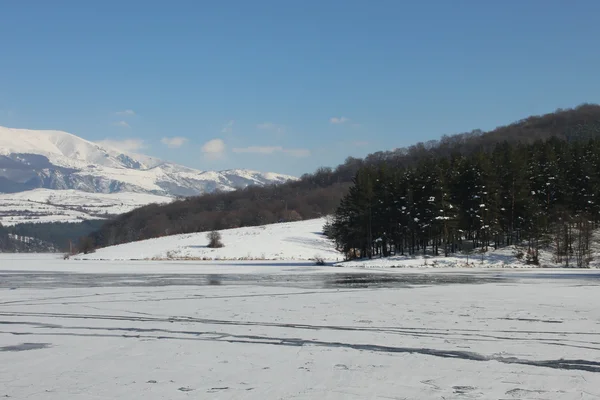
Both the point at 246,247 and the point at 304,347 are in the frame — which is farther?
the point at 246,247

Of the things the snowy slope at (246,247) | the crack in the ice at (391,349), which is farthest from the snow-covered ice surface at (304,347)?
the snowy slope at (246,247)

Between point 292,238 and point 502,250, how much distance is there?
49.3 meters

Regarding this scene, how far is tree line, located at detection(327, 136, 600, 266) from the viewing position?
62094 millimetres

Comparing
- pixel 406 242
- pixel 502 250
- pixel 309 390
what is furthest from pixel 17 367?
pixel 406 242

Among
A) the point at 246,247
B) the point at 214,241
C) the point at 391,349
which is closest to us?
the point at 391,349

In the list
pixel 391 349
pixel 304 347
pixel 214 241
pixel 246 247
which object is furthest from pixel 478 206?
pixel 304 347

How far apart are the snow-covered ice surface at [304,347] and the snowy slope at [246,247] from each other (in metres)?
62.3

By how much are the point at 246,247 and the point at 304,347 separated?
278ft

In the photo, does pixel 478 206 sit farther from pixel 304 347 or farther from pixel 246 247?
pixel 304 347

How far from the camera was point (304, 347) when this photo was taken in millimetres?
14531

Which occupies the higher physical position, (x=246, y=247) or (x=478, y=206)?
(x=478, y=206)

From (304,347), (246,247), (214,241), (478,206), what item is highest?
(478,206)

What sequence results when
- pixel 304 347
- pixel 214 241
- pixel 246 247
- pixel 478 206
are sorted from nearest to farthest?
pixel 304 347
pixel 478 206
pixel 246 247
pixel 214 241

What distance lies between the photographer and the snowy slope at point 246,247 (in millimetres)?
92856
